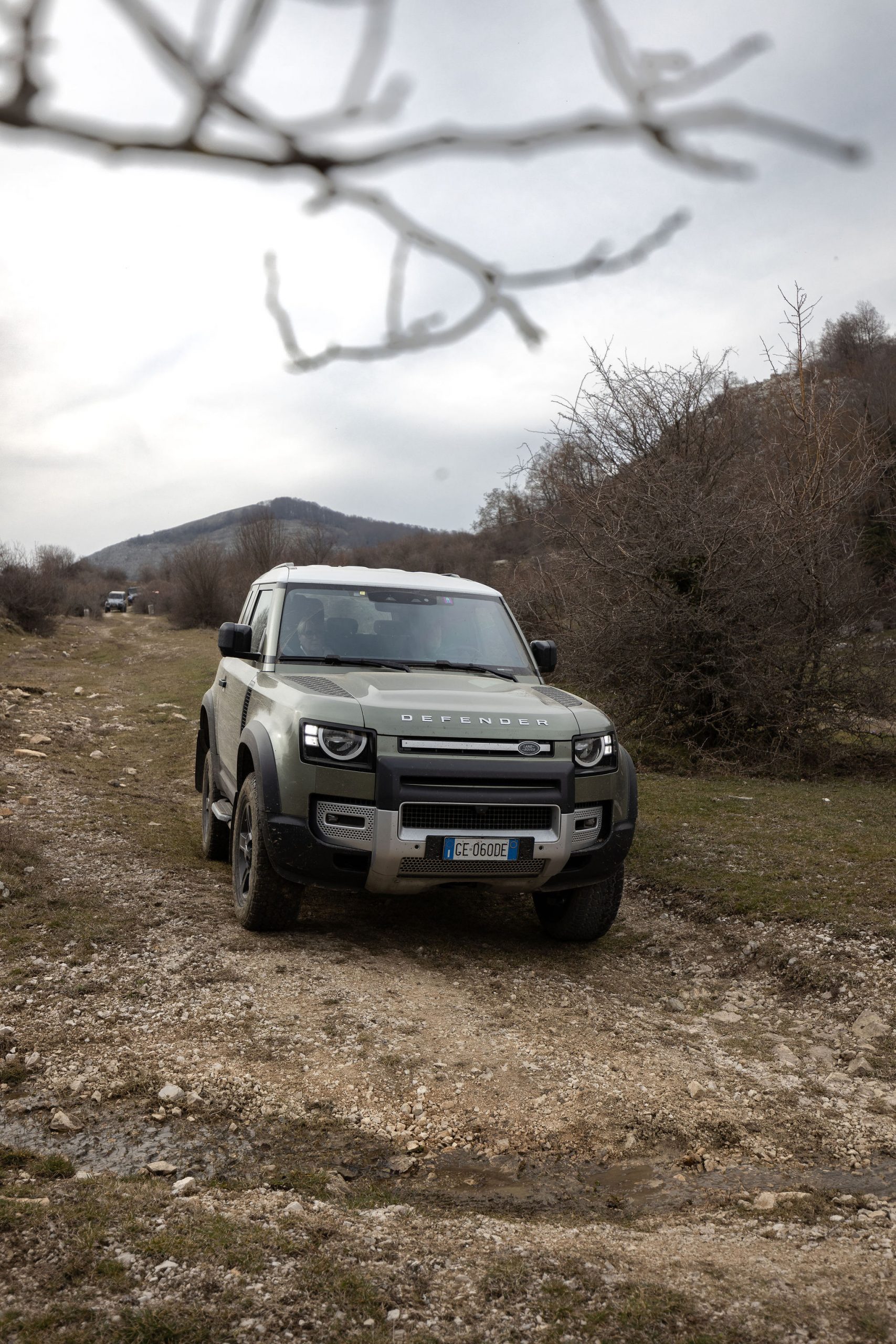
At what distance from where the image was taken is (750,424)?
1392 centimetres

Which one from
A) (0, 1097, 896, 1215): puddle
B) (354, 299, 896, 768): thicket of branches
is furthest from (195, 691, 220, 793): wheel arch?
(354, 299, 896, 768): thicket of branches

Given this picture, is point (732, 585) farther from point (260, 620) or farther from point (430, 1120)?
point (430, 1120)

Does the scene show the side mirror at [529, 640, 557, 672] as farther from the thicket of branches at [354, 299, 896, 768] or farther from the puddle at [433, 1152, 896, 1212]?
the thicket of branches at [354, 299, 896, 768]

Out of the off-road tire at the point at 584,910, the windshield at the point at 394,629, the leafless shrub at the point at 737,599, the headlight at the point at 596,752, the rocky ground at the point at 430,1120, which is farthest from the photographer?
the leafless shrub at the point at 737,599

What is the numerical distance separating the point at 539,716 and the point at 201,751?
3877 mm

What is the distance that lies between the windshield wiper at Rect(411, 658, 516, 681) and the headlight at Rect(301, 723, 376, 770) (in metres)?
1.17

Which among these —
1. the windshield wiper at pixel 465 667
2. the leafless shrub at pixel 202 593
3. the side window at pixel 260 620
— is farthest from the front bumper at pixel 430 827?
the leafless shrub at pixel 202 593

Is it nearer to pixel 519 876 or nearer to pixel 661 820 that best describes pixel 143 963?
pixel 519 876

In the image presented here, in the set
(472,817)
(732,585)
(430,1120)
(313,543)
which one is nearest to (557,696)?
(472,817)

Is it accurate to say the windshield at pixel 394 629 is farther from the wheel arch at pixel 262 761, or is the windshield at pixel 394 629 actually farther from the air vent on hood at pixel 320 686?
the wheel arch at pixel 262 761

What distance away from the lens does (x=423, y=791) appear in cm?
462

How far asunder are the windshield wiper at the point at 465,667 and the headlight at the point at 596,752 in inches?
36.7

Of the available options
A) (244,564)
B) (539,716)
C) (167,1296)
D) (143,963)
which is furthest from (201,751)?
(244,564)

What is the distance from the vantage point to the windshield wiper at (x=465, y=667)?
19.1 feet
